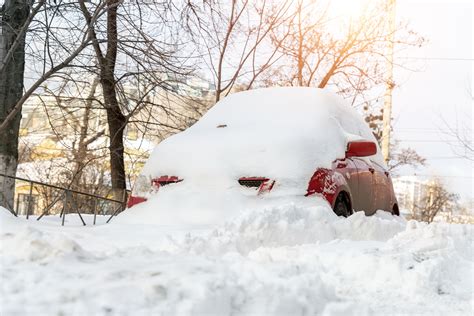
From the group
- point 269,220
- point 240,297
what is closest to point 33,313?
point 240,297

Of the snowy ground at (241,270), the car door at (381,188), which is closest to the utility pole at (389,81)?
the car door at (381,188)

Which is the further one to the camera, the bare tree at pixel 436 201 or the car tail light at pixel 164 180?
the bare tree at pixel 436 201

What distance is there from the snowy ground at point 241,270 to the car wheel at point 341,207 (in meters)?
0.43

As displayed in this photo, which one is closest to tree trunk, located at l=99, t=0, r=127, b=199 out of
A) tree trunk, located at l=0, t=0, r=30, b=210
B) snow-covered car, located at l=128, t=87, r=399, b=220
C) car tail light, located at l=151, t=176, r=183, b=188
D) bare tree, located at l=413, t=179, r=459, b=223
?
tree trunk, located at l=0, t=0, r=30, b=210

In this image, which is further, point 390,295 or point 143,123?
point 143,123

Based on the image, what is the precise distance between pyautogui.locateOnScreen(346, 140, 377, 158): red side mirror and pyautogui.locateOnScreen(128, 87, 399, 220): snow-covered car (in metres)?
0.01

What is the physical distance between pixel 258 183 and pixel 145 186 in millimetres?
1207

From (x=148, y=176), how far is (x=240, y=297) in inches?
115

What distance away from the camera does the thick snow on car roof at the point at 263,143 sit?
4340mm

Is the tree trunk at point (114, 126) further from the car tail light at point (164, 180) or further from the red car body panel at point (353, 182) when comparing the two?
the red car body panel at point (353, 182)

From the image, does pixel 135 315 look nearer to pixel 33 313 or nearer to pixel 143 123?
pixel 33 313

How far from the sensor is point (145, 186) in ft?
15.7

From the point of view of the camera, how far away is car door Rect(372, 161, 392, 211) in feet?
19.0

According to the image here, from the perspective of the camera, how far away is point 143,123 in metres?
11.6
